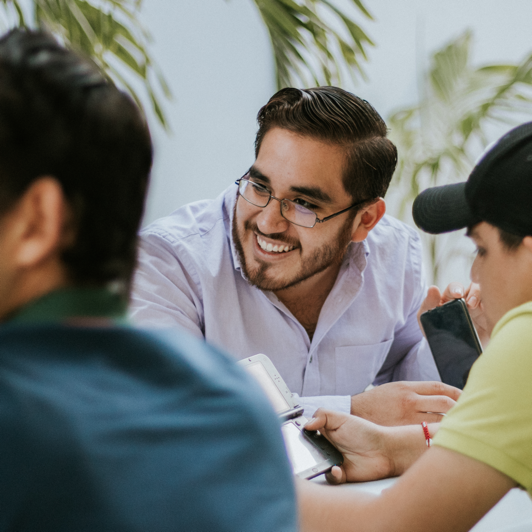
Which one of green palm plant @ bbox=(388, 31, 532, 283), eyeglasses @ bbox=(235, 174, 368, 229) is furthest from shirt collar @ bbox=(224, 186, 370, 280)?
green palm plant @ bbox=(388, 31, 532, 283)

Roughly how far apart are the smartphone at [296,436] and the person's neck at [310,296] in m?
0.46

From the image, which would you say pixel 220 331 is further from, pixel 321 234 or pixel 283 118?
pixel 283 118

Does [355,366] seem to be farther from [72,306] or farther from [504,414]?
[72,306]

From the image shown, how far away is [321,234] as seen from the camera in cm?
155

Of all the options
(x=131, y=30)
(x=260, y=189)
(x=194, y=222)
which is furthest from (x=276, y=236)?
(x=131, y=30)

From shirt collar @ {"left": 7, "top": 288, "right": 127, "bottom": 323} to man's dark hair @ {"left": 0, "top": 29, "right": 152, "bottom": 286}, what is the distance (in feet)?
0.05

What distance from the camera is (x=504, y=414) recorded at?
0.68 metres

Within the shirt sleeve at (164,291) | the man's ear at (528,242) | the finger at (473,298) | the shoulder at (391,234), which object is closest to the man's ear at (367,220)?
the shoulder at (391,234)

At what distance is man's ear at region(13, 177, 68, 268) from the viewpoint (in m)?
0.37

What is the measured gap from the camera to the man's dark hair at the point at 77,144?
365 mm

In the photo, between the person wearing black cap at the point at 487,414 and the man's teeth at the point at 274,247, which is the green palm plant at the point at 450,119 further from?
the person wearing black cap at the point at 487,414

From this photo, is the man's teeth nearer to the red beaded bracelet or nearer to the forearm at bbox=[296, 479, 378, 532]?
the red beaded bracelet

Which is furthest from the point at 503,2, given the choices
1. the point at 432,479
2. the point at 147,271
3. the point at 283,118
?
the point at 432,479

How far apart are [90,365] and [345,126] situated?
4.11ft
